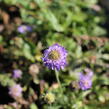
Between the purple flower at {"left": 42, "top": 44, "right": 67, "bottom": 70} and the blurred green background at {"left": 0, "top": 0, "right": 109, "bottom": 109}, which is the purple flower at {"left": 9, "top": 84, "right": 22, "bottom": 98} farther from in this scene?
the purple flower at {"left": 42, "top": 44, "right": 67, "bottom": 70}

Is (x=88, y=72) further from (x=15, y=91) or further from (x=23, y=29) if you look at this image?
(x=23, y=29)

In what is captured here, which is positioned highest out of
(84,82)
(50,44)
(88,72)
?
(50,44)

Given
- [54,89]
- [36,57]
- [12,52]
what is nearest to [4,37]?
[12,52]

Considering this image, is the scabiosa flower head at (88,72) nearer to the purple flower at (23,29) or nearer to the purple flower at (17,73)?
the purple flower at (17,73)

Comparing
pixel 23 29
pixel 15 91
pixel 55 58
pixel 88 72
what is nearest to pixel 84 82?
pixel 88 72

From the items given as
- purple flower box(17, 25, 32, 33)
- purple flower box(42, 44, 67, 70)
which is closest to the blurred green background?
purple flower box(17, 25, 32, 33)

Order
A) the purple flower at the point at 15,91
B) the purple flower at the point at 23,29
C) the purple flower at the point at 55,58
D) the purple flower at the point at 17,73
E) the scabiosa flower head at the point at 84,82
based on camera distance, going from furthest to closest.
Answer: the purple flower at the point at 23,29 < the purple flower at the point at 17,73 < the purple flower at the point at 15,91 < the scabiosa flower head at the point at 84,82 < the purple flower at the point at 55,58

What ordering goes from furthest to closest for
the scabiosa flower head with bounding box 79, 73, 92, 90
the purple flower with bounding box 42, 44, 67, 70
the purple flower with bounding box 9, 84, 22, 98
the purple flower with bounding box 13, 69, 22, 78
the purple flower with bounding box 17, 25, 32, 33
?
the purple flower with bounding box 17, 25, 32, 33 < the purple flower with bounding box 13, 69, 22, 78 < the purple flower with bounding box 9, 84, 22, 98 < the scabiosa flower head with bounding box 79, 73, 92, 90 < the purple flower with bounding box 42, 44, 67, 70

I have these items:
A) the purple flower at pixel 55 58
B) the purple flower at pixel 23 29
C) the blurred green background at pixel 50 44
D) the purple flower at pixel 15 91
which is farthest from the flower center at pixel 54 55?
the purple flower at pixel 23 29
